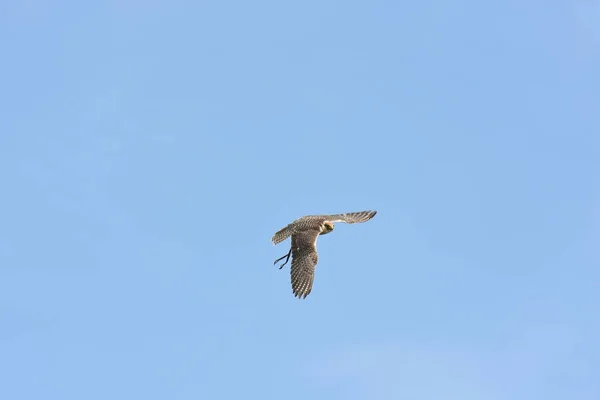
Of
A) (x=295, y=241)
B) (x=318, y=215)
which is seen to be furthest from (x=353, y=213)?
(x=295, y=241)

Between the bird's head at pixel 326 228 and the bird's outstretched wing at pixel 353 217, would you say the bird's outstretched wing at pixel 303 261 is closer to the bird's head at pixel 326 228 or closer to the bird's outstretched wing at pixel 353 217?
the bird's head at pixel 326 228

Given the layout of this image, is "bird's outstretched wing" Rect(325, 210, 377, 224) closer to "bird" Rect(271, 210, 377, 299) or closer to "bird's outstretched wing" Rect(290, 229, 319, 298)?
"bird" Rect(271, 210, 377, 299)

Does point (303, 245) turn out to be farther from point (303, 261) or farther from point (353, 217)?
point (353, 217)

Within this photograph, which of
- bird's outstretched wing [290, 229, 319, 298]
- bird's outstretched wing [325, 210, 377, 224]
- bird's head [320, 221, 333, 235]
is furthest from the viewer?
bird's outstretched wing [325, 210, 377, 224]

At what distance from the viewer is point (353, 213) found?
164ft

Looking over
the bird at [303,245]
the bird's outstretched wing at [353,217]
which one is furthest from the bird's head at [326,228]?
the bird's outstretched wing at [353,217]

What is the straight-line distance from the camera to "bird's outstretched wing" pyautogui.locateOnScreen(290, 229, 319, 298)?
1636 inches

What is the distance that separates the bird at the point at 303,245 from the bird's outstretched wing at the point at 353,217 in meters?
0.30

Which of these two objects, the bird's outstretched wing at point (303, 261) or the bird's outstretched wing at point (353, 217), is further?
the bird's outstretched wing at point (353, 217)

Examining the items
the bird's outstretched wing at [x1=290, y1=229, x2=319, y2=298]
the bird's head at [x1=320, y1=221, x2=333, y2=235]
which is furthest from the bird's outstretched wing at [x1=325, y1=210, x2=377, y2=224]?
the bird's outstretched wing at [x1=290, y1=229, x2=319, y2=298]

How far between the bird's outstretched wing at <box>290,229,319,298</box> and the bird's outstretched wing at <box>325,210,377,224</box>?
407 cm

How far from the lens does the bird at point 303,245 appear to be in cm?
4169

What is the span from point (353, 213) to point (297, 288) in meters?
9.31

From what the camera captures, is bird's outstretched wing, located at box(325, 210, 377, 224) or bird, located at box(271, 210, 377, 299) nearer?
bird, located at box(271, 210, 377, 299)
